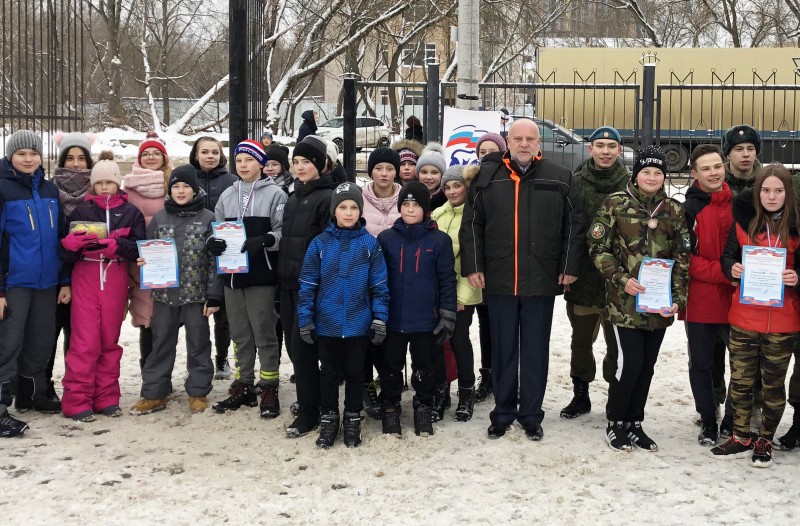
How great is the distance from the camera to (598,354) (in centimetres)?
802

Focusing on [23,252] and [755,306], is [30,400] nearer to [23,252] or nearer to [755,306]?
[23,252]

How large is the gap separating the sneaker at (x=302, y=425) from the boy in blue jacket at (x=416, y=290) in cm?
47

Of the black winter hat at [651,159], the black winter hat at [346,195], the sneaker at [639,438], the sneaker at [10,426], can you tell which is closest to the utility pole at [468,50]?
the black winter hat at [346,195]

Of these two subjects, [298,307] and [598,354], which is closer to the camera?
[298,307]

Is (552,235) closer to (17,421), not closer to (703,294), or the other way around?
(703,294)

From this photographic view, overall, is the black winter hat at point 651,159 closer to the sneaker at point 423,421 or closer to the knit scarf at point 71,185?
the sneaker at point 423,421

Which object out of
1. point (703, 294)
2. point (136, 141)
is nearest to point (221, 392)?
point (703, 294)

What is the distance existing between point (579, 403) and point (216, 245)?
9.15 ft

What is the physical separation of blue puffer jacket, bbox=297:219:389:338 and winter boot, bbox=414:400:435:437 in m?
0.71

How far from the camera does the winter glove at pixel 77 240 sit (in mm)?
5820

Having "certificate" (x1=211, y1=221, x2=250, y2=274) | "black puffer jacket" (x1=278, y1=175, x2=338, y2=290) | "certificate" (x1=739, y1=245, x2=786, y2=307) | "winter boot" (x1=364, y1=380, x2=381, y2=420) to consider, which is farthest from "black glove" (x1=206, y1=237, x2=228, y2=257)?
"certificate" (x1=739, y1=245, x2=786, y2=307)

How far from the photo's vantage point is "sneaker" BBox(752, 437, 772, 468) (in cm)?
510

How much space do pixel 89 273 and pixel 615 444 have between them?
3736mm

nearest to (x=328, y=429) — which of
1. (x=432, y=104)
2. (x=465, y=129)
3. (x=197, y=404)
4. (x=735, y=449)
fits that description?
(x=197, y=404)
